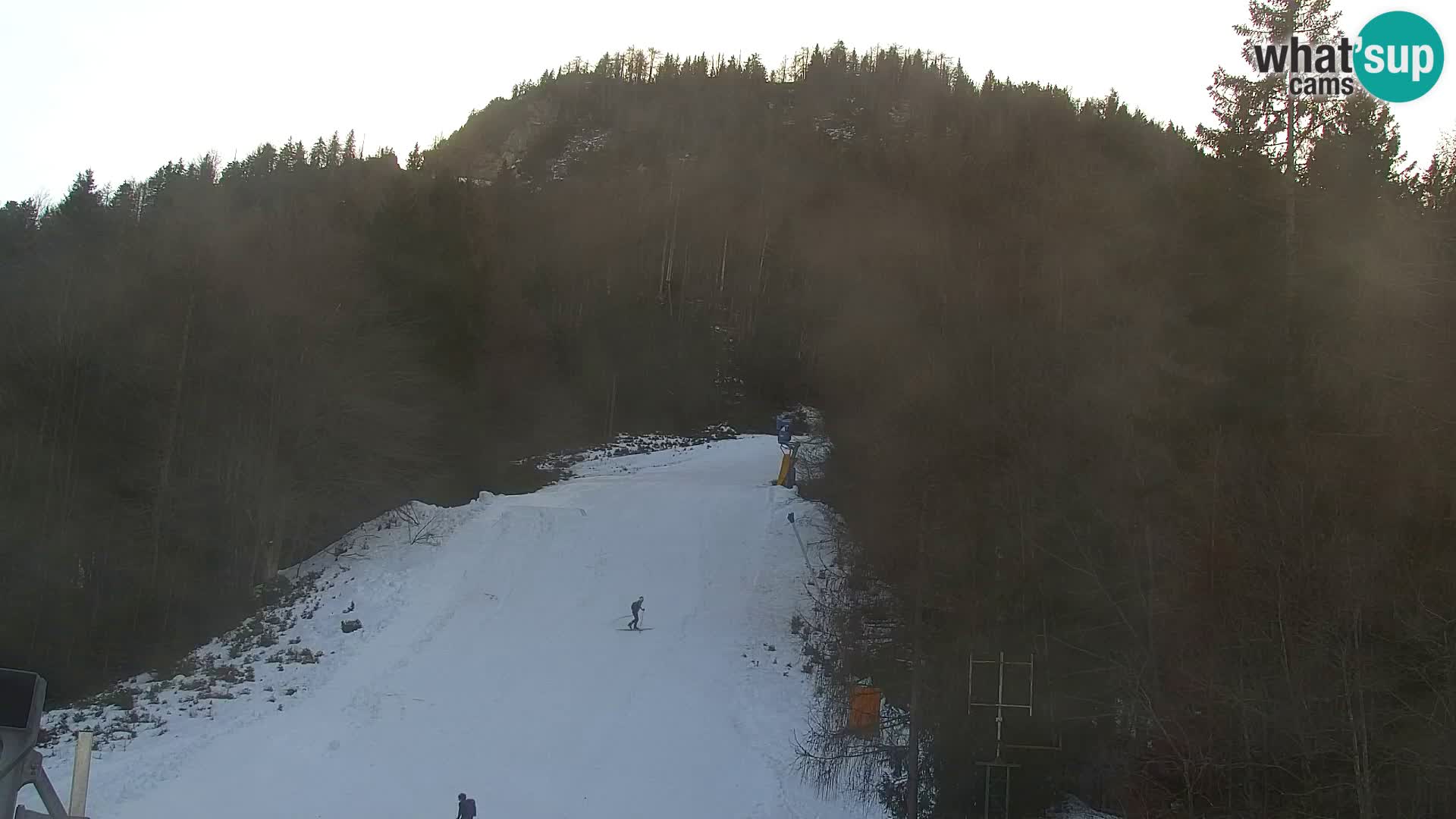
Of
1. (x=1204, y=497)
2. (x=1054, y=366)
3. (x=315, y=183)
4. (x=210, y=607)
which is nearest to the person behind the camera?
(x=1204, y=497)

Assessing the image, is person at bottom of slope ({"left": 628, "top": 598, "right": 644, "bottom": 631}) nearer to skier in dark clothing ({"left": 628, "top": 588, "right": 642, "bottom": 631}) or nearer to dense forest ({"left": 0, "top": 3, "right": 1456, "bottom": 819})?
skier in dark clothing ({"left": 628, "top": 588, "right": 642, "bottom": 631})

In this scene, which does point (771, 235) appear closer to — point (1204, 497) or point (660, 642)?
point (660, 642)

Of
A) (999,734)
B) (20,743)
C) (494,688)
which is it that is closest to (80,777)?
(20,743)

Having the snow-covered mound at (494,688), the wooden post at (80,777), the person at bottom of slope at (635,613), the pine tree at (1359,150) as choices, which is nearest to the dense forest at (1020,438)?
the pine tree at (1359,150)

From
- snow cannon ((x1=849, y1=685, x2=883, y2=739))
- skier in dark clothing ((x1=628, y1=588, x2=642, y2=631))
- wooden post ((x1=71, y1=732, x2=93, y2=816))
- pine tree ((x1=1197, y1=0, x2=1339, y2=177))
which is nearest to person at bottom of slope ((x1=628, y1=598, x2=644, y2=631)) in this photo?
skier in dark clothing ((x1=628, y1=588, x2=642, y2=631))

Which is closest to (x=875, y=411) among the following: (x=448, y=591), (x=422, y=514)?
(x=448, y=591)

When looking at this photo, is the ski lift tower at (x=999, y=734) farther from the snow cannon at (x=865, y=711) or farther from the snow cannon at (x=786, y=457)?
the snow cannon at (x=786, y=457)
